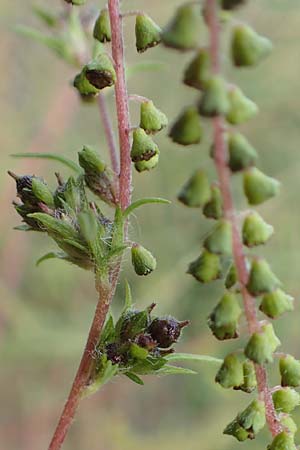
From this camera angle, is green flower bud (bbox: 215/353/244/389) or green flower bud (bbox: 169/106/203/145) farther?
green flower bud (bbox: 215/353/244/389)

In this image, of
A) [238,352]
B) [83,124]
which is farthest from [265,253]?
[238,352]

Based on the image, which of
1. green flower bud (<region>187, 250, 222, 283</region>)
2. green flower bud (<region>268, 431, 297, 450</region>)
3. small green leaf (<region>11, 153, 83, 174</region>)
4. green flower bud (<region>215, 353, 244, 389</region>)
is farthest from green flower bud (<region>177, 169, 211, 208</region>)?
small green leaf (<region>11, 153, 83, 174</region>)

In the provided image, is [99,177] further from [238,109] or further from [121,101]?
[238,109]

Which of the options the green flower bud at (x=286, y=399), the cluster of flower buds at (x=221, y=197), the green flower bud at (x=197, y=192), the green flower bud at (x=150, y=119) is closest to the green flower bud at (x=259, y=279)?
the cluster of flower buds at (x=221, y=197)

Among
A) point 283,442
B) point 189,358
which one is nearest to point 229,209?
point 283,442

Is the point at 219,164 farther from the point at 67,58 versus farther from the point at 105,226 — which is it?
the point at 67,58

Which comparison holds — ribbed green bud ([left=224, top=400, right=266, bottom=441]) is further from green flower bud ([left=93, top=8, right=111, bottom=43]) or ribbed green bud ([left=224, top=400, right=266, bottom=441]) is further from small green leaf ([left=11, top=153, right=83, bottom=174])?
green flower bud ([left=93, top=8, right=111, bottom=43])
